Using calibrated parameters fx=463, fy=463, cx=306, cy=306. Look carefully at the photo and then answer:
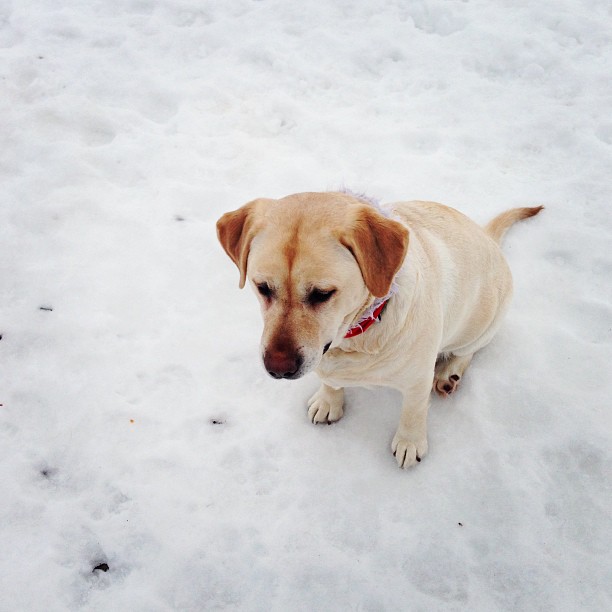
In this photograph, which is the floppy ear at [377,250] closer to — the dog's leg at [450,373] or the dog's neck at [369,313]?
the dog's neck at [369,313]

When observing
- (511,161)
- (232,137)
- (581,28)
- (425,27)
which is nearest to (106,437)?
(232,137)

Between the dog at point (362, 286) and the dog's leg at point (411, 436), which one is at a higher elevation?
the dog at point (362, 286)

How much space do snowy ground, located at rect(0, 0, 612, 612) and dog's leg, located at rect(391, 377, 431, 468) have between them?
8 cm

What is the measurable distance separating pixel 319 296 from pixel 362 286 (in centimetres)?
19

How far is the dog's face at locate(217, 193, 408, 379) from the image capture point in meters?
1.81

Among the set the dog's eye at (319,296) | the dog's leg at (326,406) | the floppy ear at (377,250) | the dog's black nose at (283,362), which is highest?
the floppy ear at (377,250)

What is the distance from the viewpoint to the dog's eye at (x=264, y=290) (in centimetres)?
192

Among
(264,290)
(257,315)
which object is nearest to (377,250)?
(264,290)

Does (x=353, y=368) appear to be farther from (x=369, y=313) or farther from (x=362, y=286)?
(x=362, y=286)

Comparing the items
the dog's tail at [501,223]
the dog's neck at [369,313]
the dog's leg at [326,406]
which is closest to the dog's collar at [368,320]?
the dog's neck at [369,313]

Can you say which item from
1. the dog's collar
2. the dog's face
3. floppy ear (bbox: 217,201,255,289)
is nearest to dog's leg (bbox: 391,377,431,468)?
the dog's collar

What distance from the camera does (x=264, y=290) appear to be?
77.0 inches

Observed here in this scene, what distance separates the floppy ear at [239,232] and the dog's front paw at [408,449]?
1230mm

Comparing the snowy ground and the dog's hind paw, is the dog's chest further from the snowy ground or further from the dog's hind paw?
the dog's hind paw
